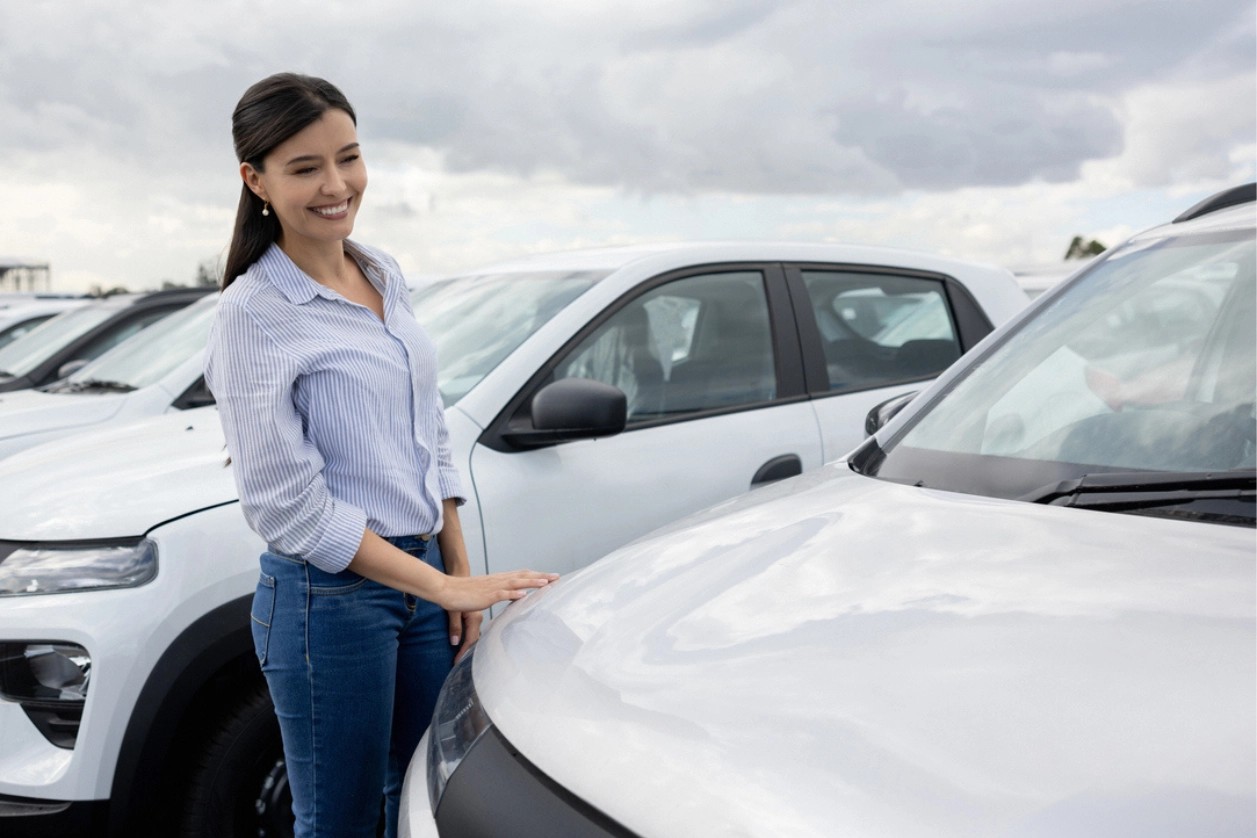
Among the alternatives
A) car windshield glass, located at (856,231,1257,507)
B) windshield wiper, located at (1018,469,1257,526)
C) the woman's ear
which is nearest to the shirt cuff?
the woman's ear

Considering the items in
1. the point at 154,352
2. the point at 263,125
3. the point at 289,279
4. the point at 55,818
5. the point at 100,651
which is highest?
the point at 263,125

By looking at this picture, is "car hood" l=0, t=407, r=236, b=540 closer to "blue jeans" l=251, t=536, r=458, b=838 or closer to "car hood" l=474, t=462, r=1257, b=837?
"blue jeans" l=251, t=536, r=458, b=838

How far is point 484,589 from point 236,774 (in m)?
1.00

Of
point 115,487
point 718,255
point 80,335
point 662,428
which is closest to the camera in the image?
point 115,487

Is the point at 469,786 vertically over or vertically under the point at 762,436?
under

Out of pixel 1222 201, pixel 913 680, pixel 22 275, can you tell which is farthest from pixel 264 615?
pixel 22 275

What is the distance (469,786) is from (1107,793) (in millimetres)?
838

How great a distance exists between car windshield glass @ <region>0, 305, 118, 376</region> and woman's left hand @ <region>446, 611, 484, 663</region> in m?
6.36

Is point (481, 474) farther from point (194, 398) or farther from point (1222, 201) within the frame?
point (194, 398)

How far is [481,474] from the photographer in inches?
112

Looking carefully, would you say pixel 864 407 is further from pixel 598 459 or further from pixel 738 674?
pixel 738 674

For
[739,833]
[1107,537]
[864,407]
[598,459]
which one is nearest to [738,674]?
[739,833]

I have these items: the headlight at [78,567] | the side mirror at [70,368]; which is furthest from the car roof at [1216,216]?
the side mirror at [70,368]

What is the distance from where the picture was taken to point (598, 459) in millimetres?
3051
